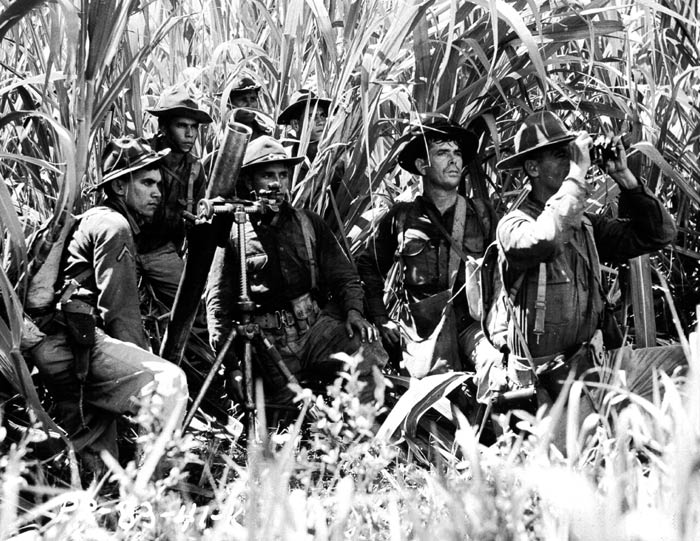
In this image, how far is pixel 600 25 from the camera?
489cm

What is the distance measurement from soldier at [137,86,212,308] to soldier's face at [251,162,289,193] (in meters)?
0.56

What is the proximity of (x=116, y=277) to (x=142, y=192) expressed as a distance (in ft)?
1.66

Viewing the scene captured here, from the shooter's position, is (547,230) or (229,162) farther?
(229,162)

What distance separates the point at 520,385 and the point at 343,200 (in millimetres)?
1398

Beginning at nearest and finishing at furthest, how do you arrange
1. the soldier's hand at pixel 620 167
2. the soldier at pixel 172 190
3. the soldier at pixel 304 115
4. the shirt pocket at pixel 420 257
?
the soldier's hand at pixel 620 167 → the shirt pocket at pixel 420 257 → the soldier at pixel 304 115 → the soldier at pixel 172 190

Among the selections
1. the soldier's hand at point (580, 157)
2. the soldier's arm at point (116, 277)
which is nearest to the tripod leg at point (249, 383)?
the soldier's arm at point (116, 277)

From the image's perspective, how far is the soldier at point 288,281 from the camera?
507 cm

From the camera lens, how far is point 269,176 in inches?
202

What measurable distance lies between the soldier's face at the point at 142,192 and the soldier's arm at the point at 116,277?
0.23 meters

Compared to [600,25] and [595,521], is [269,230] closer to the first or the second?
[600,25]

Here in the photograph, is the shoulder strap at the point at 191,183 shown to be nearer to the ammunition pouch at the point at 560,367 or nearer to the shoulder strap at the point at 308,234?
the shoulder strap at the point at 308,234

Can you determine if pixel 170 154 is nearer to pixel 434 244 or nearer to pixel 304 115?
pixel 304 115

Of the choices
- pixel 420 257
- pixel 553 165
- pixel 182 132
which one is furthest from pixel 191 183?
pixel 553 165

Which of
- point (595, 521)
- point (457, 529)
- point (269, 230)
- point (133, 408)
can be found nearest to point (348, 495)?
point (457, 529)
